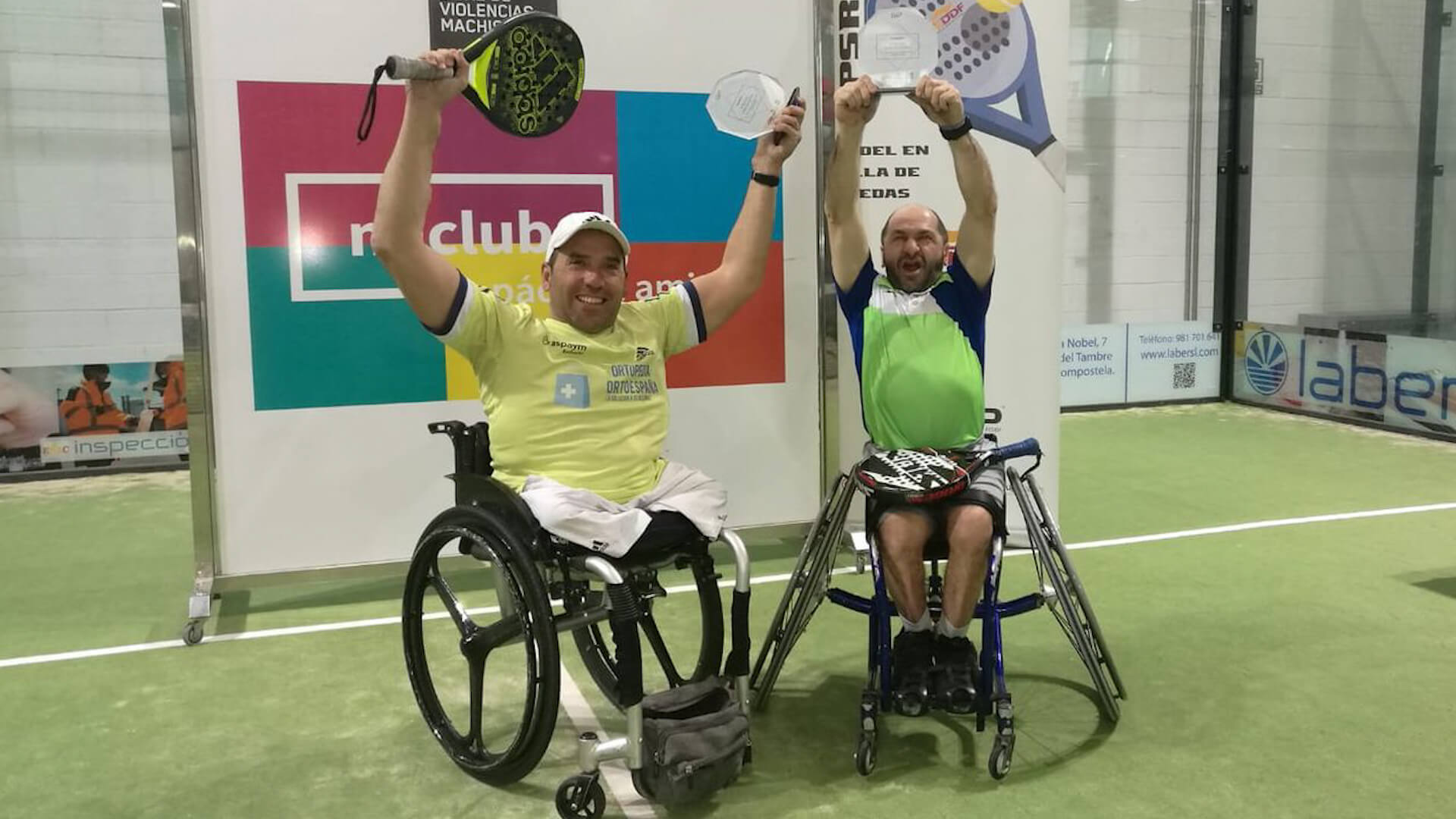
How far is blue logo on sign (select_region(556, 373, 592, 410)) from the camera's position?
2387 millimetres

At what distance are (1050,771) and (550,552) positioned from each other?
111cm

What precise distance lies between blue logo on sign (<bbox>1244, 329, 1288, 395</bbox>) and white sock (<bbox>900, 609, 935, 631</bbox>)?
18.9 ft

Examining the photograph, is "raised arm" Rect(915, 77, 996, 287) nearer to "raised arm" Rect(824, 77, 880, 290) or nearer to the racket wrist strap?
the racket wrist strap

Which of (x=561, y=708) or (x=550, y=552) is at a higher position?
(x=550, y=552)

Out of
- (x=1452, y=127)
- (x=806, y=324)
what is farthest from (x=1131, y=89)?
(x=806, y=324)

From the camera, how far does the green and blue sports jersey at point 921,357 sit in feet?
8.75

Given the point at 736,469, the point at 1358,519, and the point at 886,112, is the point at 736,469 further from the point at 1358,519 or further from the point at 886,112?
the point at 1358,519

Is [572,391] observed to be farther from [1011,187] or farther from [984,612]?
[1011,187]

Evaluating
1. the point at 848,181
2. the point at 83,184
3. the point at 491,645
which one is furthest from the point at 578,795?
the point at 83,184

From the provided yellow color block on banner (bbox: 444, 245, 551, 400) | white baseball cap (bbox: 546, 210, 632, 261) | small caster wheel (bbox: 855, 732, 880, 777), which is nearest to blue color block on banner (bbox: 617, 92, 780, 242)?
yellow color block on banner (bbox: 444, 245, 551, 400)

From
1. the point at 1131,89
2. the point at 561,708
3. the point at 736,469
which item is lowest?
the point at 561,708

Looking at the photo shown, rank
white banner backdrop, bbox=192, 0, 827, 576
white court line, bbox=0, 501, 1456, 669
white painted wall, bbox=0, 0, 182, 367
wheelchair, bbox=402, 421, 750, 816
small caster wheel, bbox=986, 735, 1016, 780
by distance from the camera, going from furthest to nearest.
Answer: white painted wall, bbox=0, 0, 182, 367
white banner backdrop, bbox=192, 0, 827, 576
white court line, bbox=0, 501, 1456, 669
small caster wheel, bbox=986, 735, 1016, 780
wheelchair, bbox=402, 421, 750, 816

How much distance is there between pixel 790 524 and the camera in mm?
4098

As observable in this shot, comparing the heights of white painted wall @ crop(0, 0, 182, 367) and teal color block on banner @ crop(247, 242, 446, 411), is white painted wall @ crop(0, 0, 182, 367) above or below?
above
